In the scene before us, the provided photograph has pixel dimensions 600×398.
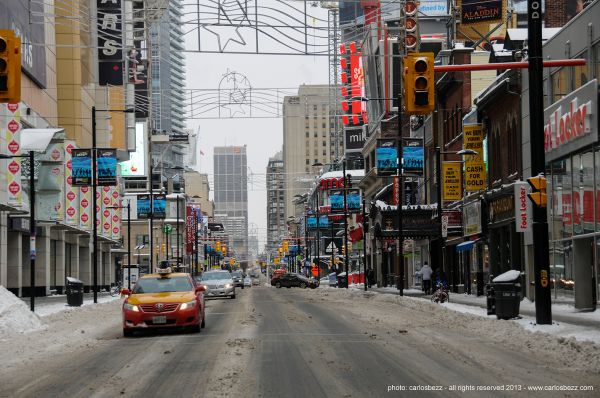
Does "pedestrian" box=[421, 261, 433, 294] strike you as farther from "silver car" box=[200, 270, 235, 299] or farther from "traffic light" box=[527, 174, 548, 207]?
"traffic light" box=[527, 174, 548, 207]

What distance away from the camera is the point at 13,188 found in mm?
53031

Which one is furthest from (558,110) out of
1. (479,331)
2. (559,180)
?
(479,331)

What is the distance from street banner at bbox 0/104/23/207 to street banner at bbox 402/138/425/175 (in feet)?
72.3

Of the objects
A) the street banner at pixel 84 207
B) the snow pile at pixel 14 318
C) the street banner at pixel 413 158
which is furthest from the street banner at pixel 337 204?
the snow pile at pixel 14 318

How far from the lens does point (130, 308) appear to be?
76.8ft

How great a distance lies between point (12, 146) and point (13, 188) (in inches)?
90.8

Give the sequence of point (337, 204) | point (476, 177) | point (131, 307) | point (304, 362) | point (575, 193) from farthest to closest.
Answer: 1. point (337, 204)
2. point (476, 177)
3. point (575, 193)
4. point (131, 307)
5. point (304, 362)

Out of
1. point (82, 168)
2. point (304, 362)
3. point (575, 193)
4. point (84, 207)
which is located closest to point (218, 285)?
point (82, 168)

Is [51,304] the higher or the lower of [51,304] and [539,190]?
the lower

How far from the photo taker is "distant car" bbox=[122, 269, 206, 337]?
76.0 ft

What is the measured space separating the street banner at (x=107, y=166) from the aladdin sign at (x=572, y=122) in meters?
25.6

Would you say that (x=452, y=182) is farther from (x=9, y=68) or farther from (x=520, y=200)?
(x=9, y=68)

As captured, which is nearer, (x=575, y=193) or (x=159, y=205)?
(x=575, y=193)

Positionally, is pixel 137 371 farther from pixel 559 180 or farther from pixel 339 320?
pixel 559 180
